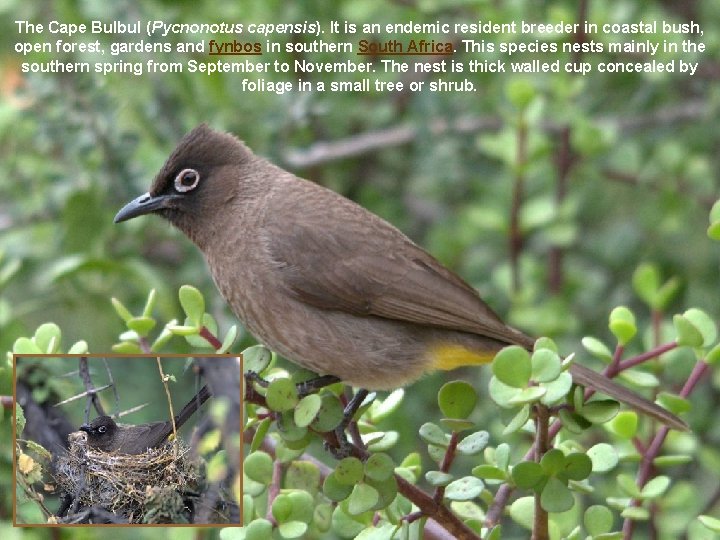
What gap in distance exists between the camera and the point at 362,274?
3865 millimetres

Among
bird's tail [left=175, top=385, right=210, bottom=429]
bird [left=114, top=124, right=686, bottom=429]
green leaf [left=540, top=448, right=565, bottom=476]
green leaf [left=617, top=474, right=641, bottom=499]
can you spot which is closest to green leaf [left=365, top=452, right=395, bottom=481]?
green leaf [left=540, top=448, right=565, bottom=476]

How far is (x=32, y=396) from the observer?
2.99 meters

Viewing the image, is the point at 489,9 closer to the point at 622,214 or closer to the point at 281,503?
the point at 622,214

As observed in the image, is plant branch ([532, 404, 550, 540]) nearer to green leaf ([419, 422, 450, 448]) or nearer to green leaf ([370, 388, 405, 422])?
green leaf ([419, 422, 450, 448])

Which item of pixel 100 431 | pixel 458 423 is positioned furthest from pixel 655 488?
pixel 100 431

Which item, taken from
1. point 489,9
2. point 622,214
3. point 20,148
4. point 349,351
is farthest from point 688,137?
point 20,148

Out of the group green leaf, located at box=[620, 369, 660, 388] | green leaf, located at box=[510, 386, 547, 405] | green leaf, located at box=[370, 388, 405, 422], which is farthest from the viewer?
green leaf, located at box=[370, 388, 405, 422]

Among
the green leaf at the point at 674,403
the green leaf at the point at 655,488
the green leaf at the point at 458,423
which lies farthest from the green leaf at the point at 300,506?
the green leaf at the point at 674,403

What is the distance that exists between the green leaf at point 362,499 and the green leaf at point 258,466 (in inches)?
8.2

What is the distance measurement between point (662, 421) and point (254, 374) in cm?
110

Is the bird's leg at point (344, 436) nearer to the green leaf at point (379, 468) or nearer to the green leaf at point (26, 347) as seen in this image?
the green leaf at point (379, 468)

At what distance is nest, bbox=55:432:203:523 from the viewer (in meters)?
2.67

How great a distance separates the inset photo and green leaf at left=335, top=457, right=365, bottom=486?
28 cm

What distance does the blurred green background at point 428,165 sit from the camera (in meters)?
4.83
